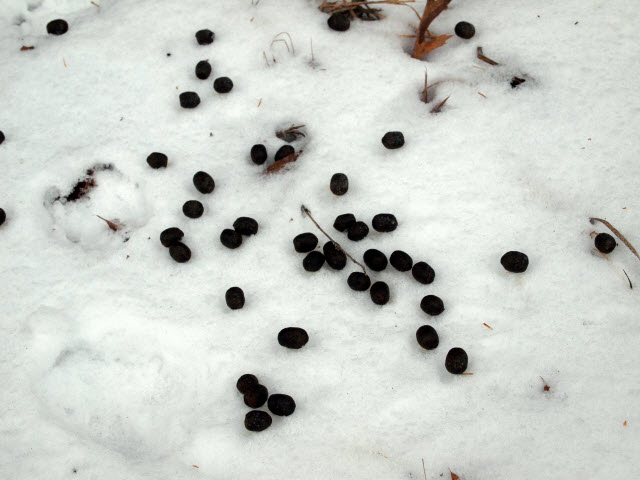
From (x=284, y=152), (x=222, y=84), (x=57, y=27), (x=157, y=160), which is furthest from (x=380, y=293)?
(x=57, y=27)

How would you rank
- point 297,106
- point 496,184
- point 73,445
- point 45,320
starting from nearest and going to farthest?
point 73,445 → point 45,320 → point 496,184 → point 297,106

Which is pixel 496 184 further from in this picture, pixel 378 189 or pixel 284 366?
pixel 284 366

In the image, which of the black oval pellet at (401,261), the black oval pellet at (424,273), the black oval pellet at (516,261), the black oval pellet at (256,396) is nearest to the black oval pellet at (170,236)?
the black oval pellet at (256,396)

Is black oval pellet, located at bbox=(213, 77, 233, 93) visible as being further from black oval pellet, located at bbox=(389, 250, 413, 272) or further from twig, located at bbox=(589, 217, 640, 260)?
twig, located at bbox=(589, 217, 640, 260)

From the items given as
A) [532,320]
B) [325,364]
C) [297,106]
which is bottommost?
[325,364]

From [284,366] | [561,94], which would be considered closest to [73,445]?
[284,366]

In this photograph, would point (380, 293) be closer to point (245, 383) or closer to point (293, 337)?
point (293, 337)

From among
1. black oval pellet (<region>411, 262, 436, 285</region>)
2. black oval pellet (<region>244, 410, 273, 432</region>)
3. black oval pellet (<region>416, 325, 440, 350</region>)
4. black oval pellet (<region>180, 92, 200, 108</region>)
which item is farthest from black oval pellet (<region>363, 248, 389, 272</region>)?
black oval pellet (<region>180, 92, 200, 108</region>)
